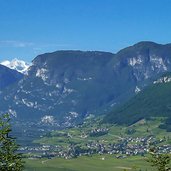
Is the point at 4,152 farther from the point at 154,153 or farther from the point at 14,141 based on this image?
the point at 154,153

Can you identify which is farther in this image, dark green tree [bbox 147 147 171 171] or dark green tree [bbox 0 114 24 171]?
dark green tree [bbox 147 147 171 171]

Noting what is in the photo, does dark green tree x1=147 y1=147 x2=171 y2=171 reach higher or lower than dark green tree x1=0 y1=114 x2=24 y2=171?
lower

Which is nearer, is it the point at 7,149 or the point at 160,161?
the point at 7,149

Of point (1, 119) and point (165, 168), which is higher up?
point (1, 119)

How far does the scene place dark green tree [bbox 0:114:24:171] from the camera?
4850cm

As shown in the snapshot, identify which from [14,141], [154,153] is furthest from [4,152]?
[154,153]

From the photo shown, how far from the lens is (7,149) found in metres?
50.0

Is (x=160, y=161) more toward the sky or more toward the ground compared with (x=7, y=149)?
more toward the ground

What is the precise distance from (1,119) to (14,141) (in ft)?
8.36

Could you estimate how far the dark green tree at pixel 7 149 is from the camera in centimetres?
4850

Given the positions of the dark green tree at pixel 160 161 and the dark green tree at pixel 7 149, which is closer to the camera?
the dark green tree at pixel 7 149

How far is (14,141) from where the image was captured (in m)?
51.1

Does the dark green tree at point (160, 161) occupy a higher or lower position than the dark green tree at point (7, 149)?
lower

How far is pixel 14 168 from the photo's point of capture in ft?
161
